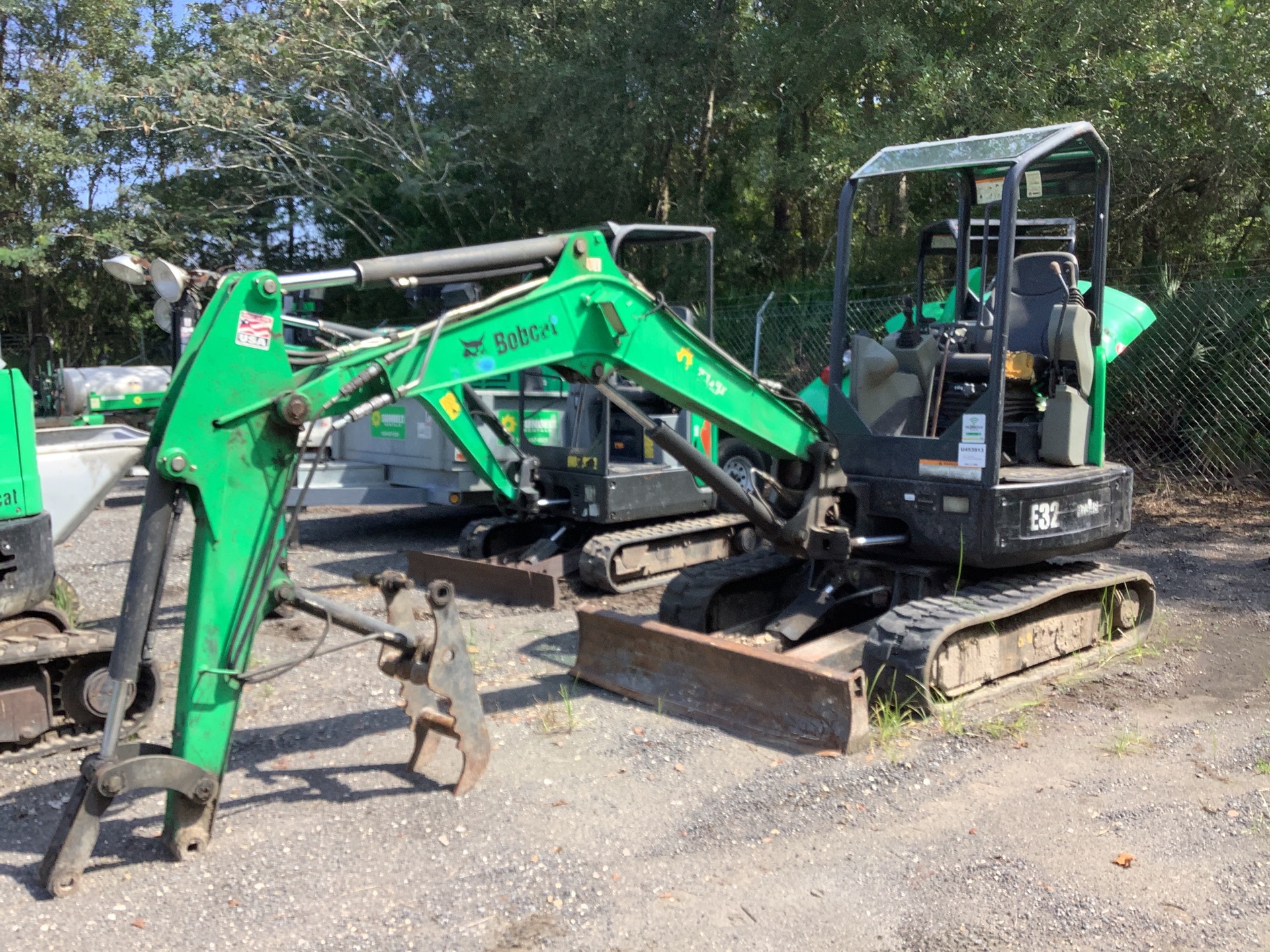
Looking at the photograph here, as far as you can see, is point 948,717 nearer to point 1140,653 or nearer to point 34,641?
point 1140,653

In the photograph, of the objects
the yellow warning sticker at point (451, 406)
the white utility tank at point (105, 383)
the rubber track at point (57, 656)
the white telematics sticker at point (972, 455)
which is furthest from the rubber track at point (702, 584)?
the white utility tank at point (105, 383)

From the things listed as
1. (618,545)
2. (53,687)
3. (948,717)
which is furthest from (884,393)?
(53,687)

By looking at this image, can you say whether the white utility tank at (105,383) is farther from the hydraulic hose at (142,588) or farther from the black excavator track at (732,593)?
the hydraulic hose at (142,588)

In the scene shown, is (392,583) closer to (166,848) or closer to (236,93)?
(166,848)

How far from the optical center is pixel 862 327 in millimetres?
13648

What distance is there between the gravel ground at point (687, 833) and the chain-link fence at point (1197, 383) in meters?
5.77

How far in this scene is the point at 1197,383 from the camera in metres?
11.6

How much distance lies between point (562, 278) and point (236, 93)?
59.8 ft

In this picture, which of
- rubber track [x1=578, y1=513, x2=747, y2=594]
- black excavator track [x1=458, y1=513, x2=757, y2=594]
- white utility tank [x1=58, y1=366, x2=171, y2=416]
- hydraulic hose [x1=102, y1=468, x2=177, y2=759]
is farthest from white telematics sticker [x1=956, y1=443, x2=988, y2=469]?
white utility tank [x1=58, y1=366, x2=171, y2=416]

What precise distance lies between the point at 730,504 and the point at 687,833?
1.83 meters

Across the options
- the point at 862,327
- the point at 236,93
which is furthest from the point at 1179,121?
the point at 236,93

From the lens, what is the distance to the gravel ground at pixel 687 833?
3633 millimetres

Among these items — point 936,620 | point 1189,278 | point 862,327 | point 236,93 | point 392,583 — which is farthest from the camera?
point 236,93

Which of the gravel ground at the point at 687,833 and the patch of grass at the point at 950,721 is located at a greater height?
the patch of grass at the point at 950,721
